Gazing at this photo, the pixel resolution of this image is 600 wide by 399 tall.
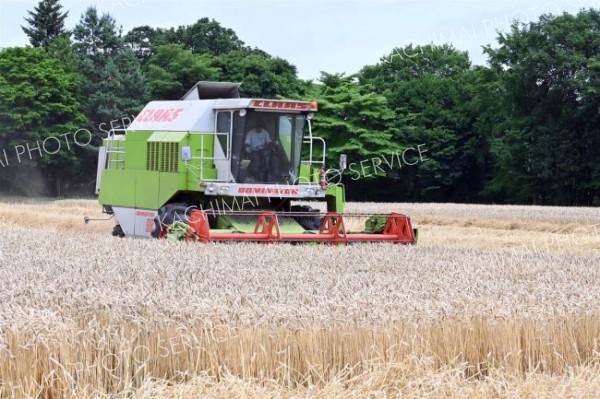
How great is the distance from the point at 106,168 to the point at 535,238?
8.46 meters

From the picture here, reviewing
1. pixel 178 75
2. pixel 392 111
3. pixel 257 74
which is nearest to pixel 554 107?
pixel 392 111

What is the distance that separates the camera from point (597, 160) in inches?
1619

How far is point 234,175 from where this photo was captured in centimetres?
1488

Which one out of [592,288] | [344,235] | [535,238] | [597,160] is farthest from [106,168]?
[597,160]

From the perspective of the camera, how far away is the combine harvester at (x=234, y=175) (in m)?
14.4

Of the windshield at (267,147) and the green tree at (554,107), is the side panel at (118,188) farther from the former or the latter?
the green tree at (554,107)

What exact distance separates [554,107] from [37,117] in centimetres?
2402

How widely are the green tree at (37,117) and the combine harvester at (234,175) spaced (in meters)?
31.0

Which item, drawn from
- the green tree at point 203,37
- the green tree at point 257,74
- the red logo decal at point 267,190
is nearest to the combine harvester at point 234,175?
the red logo decal at point 267,190

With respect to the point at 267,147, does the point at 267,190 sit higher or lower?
lower

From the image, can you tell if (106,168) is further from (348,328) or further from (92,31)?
(92,31)

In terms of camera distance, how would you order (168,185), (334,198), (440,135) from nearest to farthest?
(168,185), (334,198), (440,135)

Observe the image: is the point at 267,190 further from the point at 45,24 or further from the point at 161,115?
the point at 45,24

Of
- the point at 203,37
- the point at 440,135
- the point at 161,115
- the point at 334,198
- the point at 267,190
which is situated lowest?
the point at 334,198
